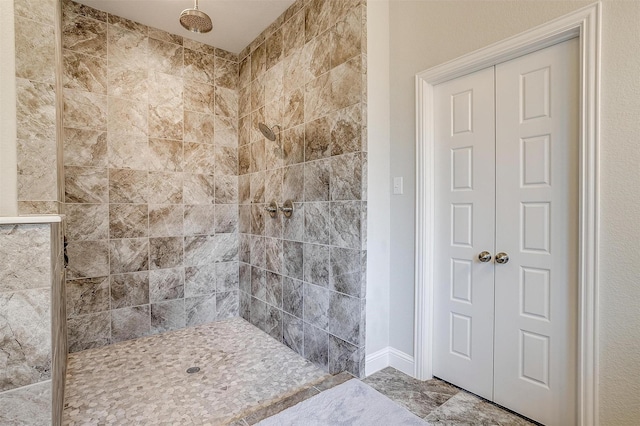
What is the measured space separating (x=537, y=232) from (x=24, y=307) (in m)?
2.35

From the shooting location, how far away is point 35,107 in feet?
4.32

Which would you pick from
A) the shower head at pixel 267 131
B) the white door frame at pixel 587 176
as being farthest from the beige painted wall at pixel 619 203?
the shower head at pixel 267 131

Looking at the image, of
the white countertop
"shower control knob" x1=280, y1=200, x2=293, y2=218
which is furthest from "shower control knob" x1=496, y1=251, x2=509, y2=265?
the white countertop

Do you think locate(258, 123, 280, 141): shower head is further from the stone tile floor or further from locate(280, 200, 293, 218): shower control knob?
the stone tile floor

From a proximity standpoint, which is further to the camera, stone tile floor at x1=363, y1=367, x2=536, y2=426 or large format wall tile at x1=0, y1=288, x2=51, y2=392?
stone tile floor at x1=363, y1=367, x2=536, y2=426

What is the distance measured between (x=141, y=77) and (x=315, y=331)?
111 inches

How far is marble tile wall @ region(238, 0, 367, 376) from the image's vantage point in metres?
2.13

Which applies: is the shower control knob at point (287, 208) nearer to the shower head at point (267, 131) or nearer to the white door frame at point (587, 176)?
the shower head at point (267, 131)

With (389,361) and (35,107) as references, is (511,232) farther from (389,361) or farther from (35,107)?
(35,107)

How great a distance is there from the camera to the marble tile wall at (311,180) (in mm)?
2133

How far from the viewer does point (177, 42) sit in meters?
3.12

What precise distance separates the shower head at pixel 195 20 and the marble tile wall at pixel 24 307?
5.30ft

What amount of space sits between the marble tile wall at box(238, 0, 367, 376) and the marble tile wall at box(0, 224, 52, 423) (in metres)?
1.59

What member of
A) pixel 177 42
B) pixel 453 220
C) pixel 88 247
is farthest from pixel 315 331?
pixel 177 42
